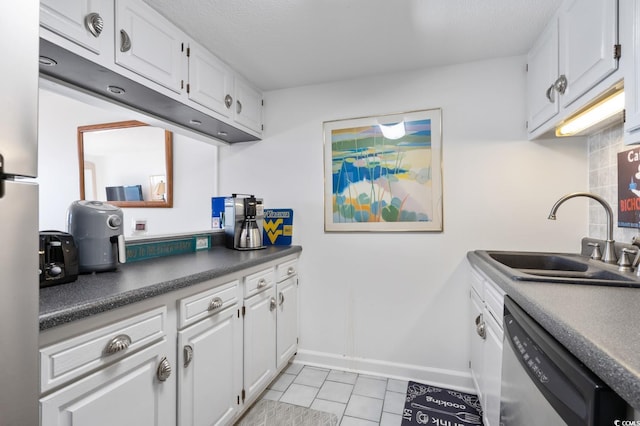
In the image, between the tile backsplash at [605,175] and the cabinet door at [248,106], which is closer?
the tile backsplash at [605,175]

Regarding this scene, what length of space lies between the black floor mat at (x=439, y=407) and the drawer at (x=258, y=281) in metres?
1.11

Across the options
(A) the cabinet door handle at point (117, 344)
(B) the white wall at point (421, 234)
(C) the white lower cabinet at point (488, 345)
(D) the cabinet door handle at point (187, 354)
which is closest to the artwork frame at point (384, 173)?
(B) the white wall at point (421, 234)

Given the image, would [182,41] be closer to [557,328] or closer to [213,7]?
[213,7]

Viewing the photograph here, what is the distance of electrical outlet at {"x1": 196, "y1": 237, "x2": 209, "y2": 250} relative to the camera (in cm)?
211

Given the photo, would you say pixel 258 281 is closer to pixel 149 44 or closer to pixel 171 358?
pixel 171 358

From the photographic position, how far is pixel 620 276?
122 centimetres

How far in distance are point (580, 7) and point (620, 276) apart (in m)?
1.15

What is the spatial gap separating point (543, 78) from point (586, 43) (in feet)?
1.52

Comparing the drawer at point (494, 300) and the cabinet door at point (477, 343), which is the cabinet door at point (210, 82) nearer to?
the drawer at point (494, 300)

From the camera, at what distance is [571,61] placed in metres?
1.38

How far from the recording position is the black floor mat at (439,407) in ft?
5.54

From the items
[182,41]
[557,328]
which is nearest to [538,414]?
[557,328]

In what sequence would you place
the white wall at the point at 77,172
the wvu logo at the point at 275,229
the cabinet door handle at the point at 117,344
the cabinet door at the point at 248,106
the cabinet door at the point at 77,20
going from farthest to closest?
the white wall at the point at 77,172
the wvu logo at the point at 275,229
the cabinet door at the point at 248,106
the cabinet door at the point at 77,20
the cabinet door handle at the point at 117,344

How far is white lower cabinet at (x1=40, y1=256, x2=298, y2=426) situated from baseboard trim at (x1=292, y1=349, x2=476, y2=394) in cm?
37
